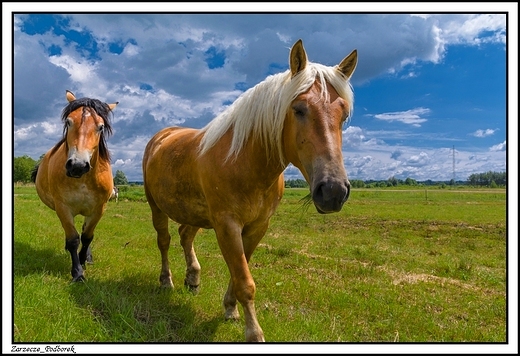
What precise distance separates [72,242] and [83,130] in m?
1.73

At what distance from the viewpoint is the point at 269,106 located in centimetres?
308

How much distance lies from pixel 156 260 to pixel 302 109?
17.3 ft

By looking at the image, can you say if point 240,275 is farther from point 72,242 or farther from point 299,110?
point 72,242

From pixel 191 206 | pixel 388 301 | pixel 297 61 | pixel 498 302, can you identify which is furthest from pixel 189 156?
pixel 498 302

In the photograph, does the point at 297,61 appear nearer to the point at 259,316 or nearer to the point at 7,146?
the point at 259,316

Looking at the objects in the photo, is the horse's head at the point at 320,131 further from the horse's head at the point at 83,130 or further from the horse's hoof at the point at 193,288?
the horse's head at the point at 83,130

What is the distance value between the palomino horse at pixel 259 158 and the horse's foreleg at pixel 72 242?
1.98 meters

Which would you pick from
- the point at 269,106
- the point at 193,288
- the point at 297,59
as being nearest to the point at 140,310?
the point at 193,288

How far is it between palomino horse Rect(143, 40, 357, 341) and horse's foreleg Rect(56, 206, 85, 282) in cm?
198

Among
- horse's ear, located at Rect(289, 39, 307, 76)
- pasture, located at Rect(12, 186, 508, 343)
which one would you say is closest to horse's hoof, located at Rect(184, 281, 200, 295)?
pasture, located at Rect(12, 186, 508, 343)

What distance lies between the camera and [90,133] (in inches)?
189

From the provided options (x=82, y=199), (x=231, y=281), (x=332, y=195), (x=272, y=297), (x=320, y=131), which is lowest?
(x=272, y=297)

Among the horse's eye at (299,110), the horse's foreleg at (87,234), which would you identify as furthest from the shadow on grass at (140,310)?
the horse's eye at (299,110)

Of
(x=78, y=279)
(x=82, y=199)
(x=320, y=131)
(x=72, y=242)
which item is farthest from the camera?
(x=82, y=199)
